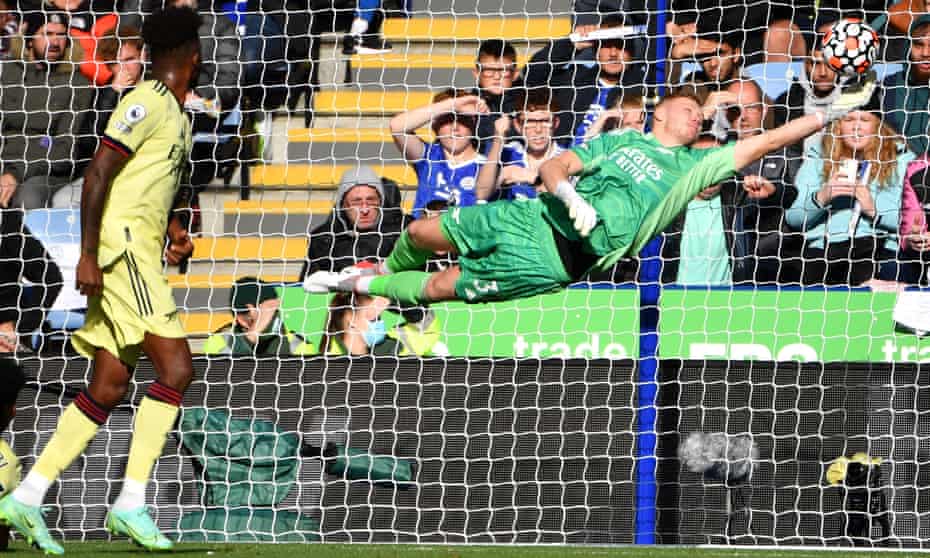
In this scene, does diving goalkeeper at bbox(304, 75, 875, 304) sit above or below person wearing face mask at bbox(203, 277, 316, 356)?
above

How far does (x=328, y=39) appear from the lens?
8.69m

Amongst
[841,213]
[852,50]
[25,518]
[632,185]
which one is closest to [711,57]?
[852,50]

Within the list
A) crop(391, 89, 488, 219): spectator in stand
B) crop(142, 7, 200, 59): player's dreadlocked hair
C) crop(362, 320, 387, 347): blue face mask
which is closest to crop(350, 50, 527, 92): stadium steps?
crop(391, 89, 488, 219): spectator in stand

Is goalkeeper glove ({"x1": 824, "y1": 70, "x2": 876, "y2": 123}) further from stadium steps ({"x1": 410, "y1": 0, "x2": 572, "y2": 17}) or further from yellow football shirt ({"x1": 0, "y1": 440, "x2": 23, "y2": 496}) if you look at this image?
yellow football shirt ({"x1": 0, "y1": 440, "x2": 23, "y2": 496})

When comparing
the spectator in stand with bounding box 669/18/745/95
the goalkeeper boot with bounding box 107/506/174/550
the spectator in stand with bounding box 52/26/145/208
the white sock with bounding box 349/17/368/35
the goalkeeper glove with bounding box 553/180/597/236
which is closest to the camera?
the goalkeeper boot with bounding box 107/506/174/550

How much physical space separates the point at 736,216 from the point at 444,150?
1.64 m

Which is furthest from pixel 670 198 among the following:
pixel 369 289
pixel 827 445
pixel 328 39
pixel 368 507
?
pixel 328 39

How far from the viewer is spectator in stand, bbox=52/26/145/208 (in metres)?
7.70

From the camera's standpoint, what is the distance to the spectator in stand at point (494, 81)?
25.3 feet

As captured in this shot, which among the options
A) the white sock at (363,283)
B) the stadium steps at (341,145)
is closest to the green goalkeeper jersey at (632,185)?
the white sock at (363,283)

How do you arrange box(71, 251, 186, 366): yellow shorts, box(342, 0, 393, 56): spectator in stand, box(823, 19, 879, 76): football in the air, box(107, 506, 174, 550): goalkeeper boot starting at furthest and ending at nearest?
box(342, 0, 393, 56): spectator in stand < box(823, 19, 879, 76): football in the air < box(71, 251, 186, 366): yellow shorts < box(107, 506, 174, 550): goalkeeper boot

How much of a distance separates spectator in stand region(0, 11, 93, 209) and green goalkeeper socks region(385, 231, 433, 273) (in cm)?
247

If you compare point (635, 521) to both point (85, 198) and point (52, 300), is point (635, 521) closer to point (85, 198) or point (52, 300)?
point (85, 198)

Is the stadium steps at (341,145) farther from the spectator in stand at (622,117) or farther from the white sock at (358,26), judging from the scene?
the spectator in stand at (622,117)
